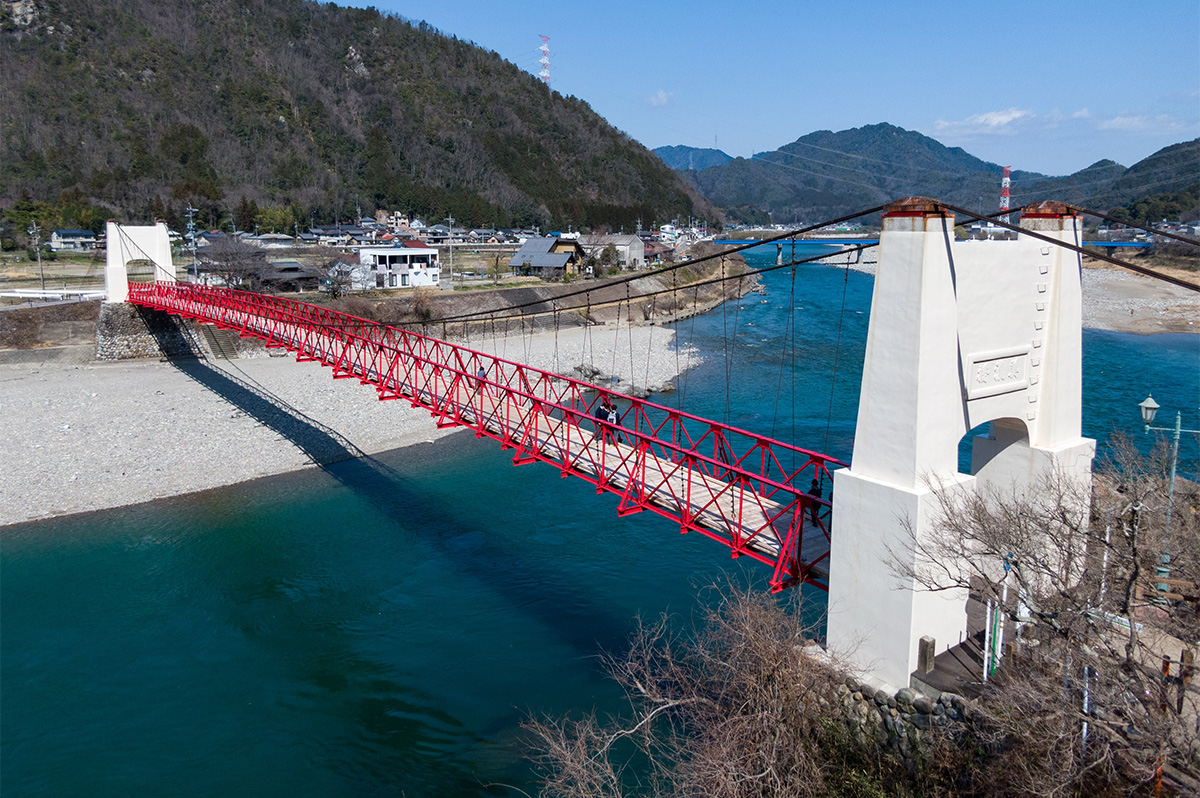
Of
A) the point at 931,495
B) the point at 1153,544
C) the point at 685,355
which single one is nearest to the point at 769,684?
the point at 931,495

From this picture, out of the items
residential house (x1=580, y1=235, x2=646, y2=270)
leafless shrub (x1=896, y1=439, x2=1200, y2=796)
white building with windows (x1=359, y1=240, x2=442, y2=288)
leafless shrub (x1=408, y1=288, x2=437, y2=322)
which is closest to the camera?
leafless shrub (x1=896, y1=439, x2=1200, y2=796)

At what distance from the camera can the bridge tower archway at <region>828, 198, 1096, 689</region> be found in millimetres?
5641

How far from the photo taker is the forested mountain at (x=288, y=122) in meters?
59.3

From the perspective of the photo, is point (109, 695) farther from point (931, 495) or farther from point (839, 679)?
point (931, 495)

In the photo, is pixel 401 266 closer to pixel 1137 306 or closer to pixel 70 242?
pixel 70 242

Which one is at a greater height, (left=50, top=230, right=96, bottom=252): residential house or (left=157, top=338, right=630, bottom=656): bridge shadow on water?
(left=50, top=230, right=96, bottom=252): residential house

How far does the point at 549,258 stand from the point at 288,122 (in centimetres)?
4548

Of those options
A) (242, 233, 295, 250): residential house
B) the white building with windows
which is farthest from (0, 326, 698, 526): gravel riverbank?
(242, 233, 295, 250): residential house

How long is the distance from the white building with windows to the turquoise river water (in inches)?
815

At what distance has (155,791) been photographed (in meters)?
7.53

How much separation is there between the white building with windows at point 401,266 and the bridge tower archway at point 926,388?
31.7 metres

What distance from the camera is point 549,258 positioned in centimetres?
4403

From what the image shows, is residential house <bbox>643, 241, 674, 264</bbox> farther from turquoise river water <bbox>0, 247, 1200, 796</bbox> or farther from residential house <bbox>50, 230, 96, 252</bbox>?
turquoise river water <bbox>0, 247, 1200, 796</bbox>

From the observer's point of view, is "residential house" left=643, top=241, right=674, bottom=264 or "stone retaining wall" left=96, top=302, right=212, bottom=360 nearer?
"stone retaining wall" left=96, top=302, right=212, bottom=360
